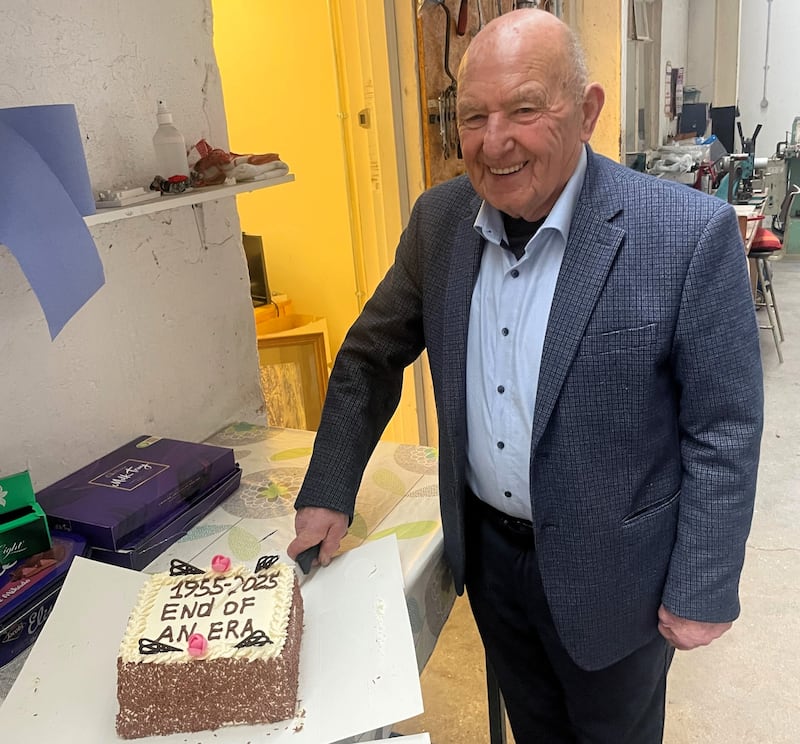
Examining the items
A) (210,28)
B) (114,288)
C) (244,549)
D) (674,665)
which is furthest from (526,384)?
(674,665)

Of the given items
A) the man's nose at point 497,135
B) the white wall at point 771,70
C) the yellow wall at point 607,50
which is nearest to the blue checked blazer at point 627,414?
the man's nose at point 497,135

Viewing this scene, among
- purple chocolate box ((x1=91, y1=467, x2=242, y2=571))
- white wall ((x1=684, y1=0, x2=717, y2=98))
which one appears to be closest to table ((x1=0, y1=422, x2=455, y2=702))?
purple chocolate box ((x1=91, y1=467, x2=242, y2=571))

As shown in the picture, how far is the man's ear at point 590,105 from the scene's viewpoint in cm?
105

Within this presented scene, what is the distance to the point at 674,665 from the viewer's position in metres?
Result: 2.11

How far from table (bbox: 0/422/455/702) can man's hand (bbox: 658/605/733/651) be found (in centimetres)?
34

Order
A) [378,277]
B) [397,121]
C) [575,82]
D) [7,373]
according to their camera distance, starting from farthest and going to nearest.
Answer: [378,277] → [397,121] → [7,373] → [575,82]

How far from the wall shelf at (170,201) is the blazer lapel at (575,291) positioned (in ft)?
2.21

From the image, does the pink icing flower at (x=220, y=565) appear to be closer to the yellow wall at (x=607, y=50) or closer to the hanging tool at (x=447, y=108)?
the hanging tool at (x=447, y=108)

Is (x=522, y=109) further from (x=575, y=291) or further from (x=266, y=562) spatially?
(x=266, y=562)

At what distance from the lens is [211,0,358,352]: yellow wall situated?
2506 millimetres

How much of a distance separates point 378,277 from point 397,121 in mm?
510

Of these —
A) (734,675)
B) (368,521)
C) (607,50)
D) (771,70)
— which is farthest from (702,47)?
(368,521)

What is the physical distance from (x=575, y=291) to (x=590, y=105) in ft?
0.89

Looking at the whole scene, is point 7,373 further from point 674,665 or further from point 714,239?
point 674,665
